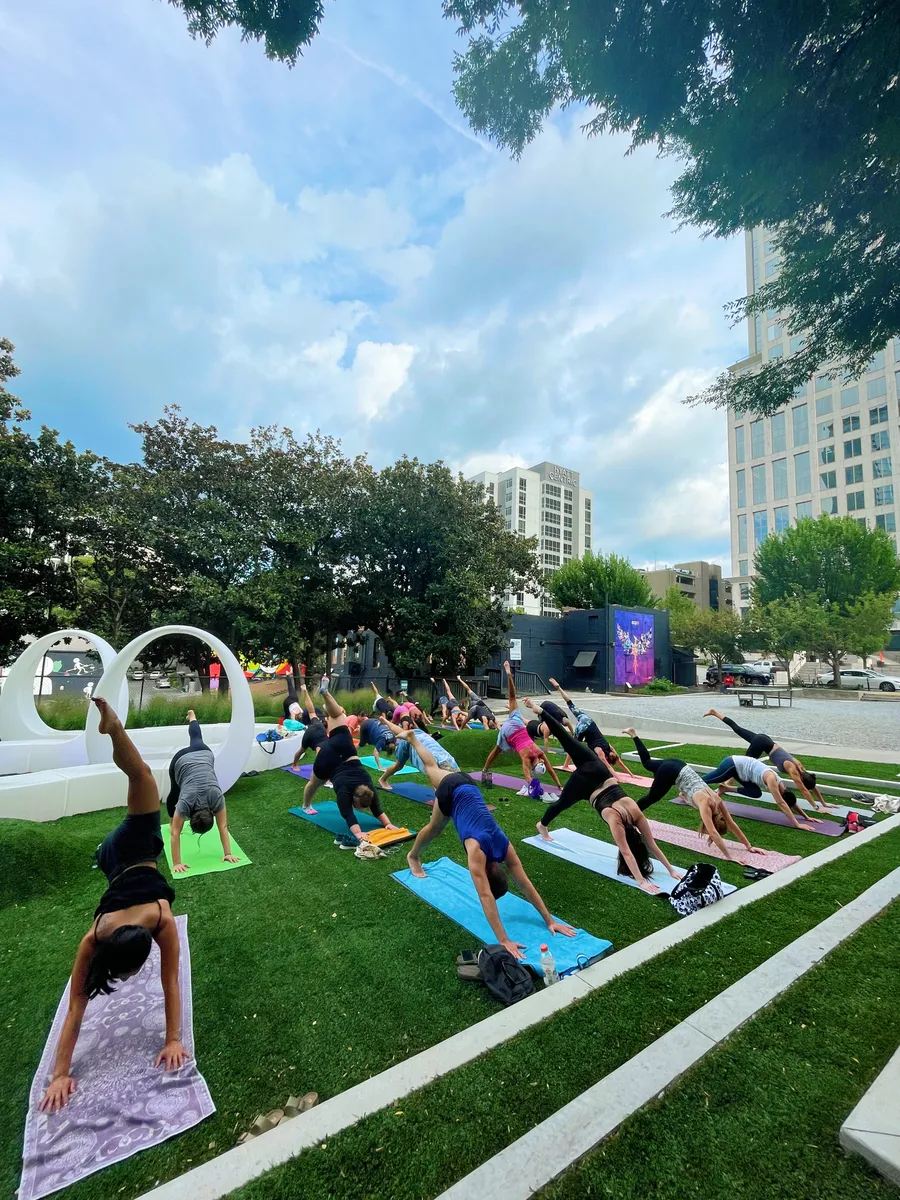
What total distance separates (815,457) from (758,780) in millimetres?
65767

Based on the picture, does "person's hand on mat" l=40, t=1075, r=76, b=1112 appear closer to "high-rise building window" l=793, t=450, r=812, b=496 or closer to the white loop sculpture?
the white loop sculpture

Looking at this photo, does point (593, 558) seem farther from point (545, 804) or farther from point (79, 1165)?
point (79, 1165)

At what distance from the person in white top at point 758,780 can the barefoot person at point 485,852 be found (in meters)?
4.31

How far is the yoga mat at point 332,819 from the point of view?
728 cm

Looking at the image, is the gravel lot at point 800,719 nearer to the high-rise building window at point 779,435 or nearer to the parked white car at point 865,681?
the parked white car at point 865,681

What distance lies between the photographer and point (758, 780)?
733 cm

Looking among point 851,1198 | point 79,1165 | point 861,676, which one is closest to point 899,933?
point 851,1198

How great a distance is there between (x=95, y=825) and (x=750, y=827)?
952 centimetres

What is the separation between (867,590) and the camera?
3966 centimetres

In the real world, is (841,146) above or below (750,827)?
above

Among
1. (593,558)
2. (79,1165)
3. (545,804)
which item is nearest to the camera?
(79,1165)

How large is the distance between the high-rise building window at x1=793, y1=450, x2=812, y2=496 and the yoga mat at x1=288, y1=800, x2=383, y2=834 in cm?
6811

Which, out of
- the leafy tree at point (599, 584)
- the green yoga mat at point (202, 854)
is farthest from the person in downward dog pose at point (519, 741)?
the leafy tree at point (599, 584)

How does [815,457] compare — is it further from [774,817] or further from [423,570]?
[774,817]
